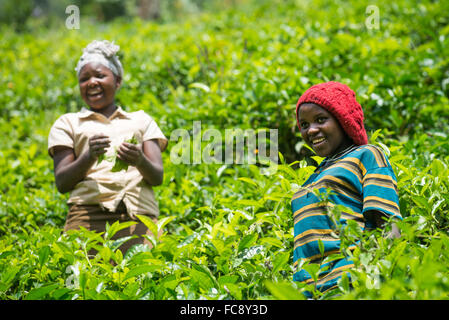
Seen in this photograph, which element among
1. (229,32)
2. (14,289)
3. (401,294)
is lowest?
(14,289)

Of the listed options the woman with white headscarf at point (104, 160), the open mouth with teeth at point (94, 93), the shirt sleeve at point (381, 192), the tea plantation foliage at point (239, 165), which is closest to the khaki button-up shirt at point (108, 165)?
the woman with white headscarf at point (104, 160)

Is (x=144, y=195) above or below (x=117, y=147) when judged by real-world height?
below

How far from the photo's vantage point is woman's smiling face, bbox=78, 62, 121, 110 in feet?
8.89

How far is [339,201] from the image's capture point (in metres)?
1.72

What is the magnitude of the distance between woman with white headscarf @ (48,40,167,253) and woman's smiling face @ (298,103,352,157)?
0.98m

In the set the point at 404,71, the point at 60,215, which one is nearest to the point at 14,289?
the point at 60,215

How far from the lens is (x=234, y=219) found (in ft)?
6.97

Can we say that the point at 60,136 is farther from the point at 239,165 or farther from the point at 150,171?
the point at 239,165

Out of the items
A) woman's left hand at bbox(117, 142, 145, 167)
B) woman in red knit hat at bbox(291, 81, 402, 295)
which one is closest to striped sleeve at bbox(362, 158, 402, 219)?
woman in red knit hat at bbox(291, 81, 402, 295)

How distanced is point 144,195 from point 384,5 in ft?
16.3

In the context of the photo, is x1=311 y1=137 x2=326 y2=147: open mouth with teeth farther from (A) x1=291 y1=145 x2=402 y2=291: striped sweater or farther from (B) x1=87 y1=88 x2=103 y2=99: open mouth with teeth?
(B) x1=87 y1=88 x2=103 y2=99: open mouth with teeth

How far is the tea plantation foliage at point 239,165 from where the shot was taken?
1.58 meters

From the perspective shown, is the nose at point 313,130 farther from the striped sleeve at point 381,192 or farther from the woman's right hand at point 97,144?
the woman's right hand at point 97,144

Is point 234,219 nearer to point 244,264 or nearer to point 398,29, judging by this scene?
point 244,264
